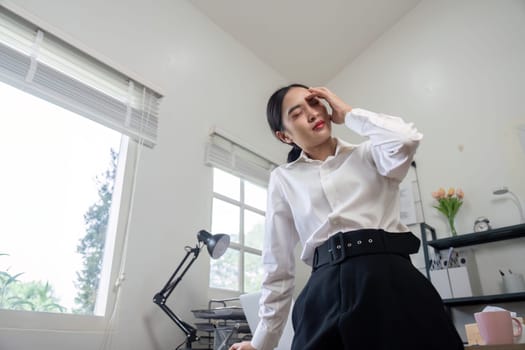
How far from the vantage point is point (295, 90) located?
1097 mm

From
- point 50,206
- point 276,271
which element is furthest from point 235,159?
point 276,271

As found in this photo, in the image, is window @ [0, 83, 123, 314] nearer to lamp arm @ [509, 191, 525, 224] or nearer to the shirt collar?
the shirt collar

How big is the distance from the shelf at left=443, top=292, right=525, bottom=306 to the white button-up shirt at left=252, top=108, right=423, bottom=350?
1.94 m

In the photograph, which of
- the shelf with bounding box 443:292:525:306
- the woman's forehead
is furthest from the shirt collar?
the shelf with bounding box 443:292:525:306

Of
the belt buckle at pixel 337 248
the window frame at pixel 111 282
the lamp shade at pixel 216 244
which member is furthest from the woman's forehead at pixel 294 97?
the window frame at pixel 111 282

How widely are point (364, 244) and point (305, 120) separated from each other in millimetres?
394

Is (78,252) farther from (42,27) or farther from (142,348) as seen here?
(42,27)

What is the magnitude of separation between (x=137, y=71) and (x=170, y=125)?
15.1 inches

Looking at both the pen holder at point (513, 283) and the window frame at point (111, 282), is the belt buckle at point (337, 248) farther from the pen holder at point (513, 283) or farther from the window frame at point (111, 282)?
the pen holder at point (513, 283)

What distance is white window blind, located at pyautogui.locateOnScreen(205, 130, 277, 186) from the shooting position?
9.23ft

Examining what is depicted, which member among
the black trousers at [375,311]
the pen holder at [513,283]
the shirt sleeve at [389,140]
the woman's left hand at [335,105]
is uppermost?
the woman's left hand at [335,105]

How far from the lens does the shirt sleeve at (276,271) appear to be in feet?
2.90

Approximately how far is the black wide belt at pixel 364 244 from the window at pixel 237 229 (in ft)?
6.22

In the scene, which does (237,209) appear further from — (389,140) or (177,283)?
(389,140)
